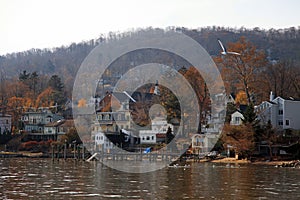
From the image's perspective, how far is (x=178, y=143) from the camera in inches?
2564

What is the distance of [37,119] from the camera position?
298 ft

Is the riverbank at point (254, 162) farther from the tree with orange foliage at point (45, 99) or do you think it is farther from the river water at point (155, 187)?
the tree with orange foliage at point (45, 99)

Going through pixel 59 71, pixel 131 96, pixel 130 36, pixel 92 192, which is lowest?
pixel 92 192

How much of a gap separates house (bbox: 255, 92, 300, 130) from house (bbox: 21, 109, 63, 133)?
41105 mm

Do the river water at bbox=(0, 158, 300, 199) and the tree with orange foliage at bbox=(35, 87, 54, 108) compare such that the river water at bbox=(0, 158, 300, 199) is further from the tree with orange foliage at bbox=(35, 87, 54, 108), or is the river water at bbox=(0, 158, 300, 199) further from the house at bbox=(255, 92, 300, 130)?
the tree with orange foliage at bbox=(35, 87, 54, 108)

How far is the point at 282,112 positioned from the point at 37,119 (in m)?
45.6

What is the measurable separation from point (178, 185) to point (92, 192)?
5.63 m

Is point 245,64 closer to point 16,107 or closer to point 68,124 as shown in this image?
point 68,124

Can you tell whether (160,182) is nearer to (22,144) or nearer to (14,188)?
(14,188)

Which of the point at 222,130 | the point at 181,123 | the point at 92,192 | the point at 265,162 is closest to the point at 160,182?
the point at 92,192

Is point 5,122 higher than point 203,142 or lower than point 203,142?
higher

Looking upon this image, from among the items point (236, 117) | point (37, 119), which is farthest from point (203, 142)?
point (37, 119)

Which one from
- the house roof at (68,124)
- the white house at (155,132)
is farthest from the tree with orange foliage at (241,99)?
the house roof at (68,124)

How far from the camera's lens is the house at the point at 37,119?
289 ft
